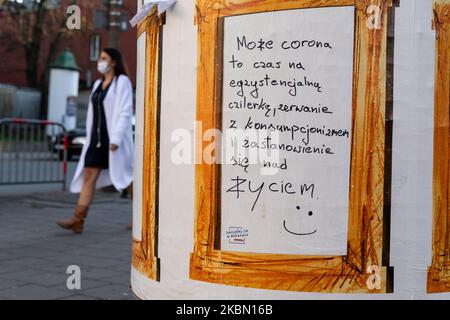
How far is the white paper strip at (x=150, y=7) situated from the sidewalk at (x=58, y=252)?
199 cm

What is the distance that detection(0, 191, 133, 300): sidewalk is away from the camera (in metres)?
4.88

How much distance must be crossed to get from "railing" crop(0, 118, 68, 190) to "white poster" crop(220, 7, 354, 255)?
896 centimetres

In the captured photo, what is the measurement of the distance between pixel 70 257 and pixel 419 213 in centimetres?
376

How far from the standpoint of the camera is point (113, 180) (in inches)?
275

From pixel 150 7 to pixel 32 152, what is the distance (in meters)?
9.17

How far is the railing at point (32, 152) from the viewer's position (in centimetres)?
1172

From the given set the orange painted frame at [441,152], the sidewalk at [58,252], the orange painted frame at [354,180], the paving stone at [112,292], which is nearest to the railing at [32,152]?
the sidewalk at [58,252]

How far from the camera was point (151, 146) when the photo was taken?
143 inches

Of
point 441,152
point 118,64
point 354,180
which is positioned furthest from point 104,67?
point 441,152

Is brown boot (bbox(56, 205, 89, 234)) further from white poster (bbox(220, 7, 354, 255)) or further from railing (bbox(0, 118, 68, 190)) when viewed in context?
railing (bbox(0, 118, 68, 190))

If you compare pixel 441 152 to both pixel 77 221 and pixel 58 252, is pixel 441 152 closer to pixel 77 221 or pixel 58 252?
pixel 58 252
